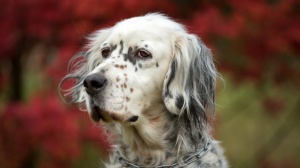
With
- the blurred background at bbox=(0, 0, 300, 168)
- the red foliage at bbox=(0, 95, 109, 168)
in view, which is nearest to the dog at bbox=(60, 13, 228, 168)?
the blurred background at bbox=(0, 0, 300, 168)

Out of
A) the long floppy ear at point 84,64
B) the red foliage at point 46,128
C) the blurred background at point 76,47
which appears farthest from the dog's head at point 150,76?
the red foliage at point 46,128

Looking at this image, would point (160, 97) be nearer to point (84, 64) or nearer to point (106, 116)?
point (106, 116)

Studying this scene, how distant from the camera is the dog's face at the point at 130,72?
12.7 ft

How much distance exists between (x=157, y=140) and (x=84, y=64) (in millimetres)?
851

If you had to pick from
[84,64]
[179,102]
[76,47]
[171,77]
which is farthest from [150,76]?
[76,47]

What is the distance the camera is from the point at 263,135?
1180 centimetres

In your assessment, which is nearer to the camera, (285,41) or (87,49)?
(87,49)

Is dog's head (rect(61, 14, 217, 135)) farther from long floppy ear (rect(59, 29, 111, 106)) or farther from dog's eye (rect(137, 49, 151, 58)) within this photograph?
long floppy ear (rect(59, 29, 111, 106))

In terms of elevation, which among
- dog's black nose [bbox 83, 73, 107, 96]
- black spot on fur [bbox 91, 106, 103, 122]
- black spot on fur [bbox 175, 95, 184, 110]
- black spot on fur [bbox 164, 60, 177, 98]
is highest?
black spot on fur [bbox 164, 60, 177, 98]

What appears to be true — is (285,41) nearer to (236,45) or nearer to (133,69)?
(236,45)

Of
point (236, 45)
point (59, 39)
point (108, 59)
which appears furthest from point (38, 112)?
point (108, 59)

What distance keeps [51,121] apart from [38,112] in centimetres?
17

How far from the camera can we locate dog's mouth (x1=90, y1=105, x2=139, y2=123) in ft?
12.8

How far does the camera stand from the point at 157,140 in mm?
4172
